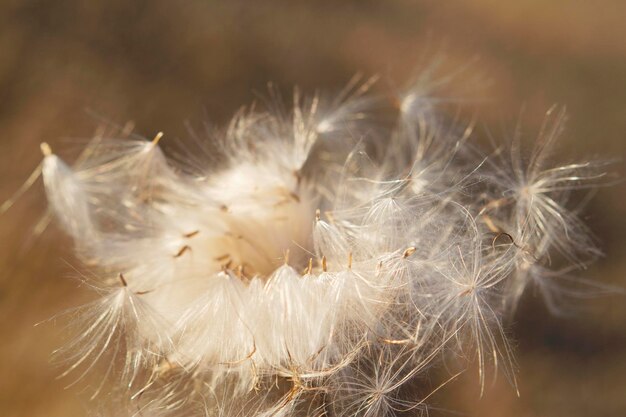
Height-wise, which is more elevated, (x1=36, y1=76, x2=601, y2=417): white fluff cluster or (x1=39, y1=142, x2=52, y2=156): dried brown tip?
(x1=39, y1=142, x2=52, y2=156): dried brown tip

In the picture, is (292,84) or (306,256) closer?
(306,256)

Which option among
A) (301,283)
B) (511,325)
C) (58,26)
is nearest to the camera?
(301,283)

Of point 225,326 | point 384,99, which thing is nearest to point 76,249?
point 225,326

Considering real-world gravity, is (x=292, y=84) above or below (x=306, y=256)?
above

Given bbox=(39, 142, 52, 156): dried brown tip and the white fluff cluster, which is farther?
bbox=(39, 142, 52, 156): dried brown tip

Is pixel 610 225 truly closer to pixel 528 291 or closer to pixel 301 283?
pixel 528 291
